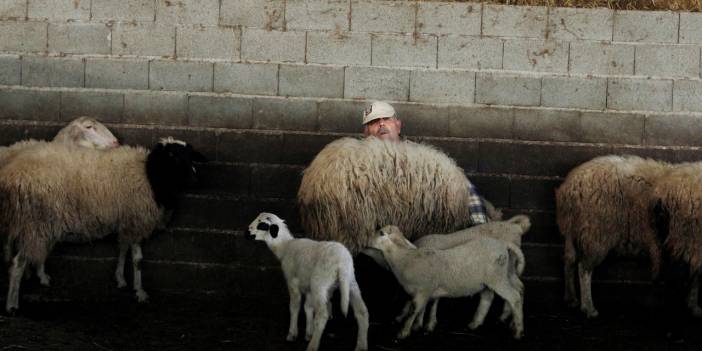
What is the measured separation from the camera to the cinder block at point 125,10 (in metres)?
9.44

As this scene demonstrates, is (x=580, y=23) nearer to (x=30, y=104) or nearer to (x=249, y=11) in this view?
(x=249, y=11)

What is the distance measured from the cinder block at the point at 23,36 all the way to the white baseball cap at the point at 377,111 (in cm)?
311

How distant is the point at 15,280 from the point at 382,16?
12.8 feet

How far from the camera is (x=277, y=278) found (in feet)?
30.9

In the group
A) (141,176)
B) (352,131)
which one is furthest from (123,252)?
(352,131)

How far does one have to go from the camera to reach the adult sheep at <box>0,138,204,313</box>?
8.66m

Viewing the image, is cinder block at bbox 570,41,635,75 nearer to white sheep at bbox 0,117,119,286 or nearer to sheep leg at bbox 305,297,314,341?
sheep leg at bbox 305,297,314,341

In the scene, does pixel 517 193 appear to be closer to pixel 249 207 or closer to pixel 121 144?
pixel 249 207

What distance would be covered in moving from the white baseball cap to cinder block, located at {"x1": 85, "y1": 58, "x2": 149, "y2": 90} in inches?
85.0

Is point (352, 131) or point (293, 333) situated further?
point (352, 131)

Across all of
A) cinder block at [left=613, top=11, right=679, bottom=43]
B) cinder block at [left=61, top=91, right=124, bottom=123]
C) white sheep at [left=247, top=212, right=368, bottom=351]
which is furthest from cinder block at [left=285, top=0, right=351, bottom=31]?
cinder block at [left=613, top=11, right=679, bottom=43]

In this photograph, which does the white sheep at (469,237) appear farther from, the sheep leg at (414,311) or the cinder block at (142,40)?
the cinder block at (142,40)

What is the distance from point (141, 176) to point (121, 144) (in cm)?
51

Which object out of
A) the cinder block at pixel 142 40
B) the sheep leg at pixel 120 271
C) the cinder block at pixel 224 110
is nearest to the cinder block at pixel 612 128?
the cinder block at pixel 224 110
